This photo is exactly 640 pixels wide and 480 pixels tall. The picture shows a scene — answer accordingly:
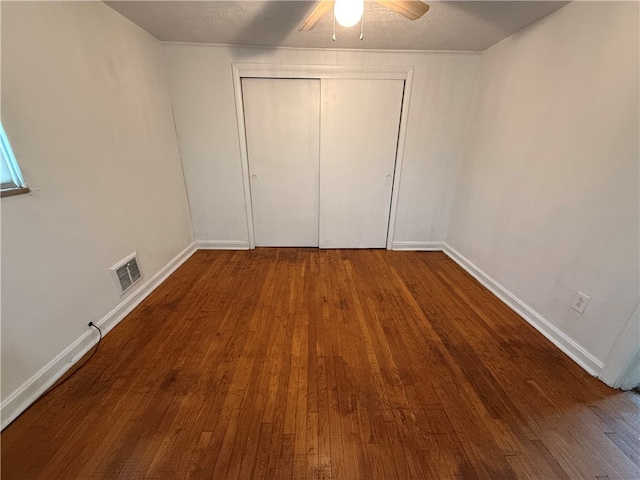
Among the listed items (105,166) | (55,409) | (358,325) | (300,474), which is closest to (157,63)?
(105,166)

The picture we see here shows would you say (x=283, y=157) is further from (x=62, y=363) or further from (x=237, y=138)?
(x=62, y=363)

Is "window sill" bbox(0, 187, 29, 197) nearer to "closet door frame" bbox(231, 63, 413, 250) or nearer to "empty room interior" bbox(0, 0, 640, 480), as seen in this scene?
"empty room interior" bbox(0, 0, 640, 480)

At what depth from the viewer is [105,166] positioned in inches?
69.5

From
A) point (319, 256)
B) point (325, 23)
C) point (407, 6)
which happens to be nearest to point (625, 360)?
point (407, 6)

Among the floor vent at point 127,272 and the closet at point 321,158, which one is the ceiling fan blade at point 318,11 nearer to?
the closet at point 321,158

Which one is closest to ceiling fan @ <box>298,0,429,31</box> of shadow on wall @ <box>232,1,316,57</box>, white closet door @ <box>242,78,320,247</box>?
shadow on wall @ <box>232,1,316,57</box>

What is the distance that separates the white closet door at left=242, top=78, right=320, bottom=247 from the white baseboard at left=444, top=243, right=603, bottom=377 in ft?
6.07

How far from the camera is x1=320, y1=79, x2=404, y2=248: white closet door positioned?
2631 mm

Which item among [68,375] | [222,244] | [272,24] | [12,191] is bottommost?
[68,375]

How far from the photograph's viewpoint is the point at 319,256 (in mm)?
3018

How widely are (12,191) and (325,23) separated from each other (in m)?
2.25

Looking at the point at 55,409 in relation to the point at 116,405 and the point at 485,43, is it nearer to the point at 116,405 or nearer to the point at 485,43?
the point at 116,405

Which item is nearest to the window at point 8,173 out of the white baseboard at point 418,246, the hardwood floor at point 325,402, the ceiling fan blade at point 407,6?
the hardwood floor at point 325,402

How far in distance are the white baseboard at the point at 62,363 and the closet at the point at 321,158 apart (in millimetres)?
1460
